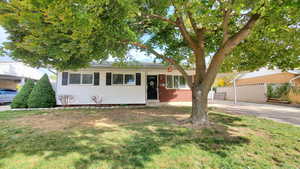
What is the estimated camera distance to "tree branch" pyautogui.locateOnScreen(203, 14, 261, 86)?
4.02 meters

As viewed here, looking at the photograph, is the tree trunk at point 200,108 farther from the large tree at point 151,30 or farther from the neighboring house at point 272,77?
the neighboring house at point 272,77

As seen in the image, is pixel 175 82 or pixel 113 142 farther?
pixel 175 82

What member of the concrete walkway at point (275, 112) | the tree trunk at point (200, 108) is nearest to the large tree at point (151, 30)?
the tree trunk at point (200, 108)

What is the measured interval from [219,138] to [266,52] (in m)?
5.26

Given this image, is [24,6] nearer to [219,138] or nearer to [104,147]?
[104,147]

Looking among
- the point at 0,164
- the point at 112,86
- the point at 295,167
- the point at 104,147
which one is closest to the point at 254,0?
the point at 295,167

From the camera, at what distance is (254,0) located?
3.02 metres

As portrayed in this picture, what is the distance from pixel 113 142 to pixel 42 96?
8463mm

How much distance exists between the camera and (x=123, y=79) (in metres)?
10.3

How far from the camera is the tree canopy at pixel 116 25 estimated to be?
3207mm

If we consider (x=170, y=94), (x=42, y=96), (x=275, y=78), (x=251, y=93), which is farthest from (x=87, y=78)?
(x=275, y=78)

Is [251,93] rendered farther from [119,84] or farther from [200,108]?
[119,84]

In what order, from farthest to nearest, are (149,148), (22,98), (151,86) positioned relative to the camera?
(151,86) < (22,98) < (149,148)

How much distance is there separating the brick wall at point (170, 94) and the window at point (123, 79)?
2377 millimetres
